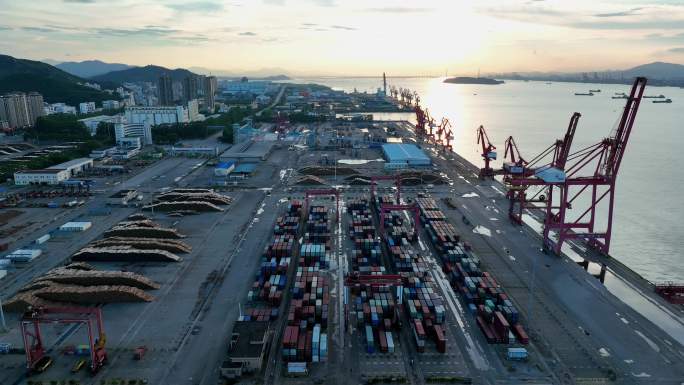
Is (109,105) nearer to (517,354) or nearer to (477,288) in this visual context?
(477,288)

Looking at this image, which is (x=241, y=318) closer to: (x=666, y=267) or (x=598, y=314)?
(x=598, y=314)

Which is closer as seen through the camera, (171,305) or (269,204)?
(171,305)

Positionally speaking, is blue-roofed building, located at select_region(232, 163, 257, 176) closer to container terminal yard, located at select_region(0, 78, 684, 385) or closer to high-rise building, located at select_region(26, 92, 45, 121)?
container terminal yard, located at select_region(0, 78, 684, 385)

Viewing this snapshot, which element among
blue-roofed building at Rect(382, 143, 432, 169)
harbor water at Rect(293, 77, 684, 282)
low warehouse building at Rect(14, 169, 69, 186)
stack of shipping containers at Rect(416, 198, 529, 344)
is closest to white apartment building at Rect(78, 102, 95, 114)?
low warehouse building at Rect(14, 169, 69, 186)

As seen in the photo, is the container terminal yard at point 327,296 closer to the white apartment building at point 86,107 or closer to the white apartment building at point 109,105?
the white apartment building at point 86,107

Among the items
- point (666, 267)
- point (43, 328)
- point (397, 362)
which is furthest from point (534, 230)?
point (43, 328)

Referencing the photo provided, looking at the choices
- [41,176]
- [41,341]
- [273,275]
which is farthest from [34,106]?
[273,275]

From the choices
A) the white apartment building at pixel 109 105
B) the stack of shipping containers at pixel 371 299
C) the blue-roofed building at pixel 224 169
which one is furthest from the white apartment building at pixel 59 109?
the stack of shipping containers at pixel 371 299
